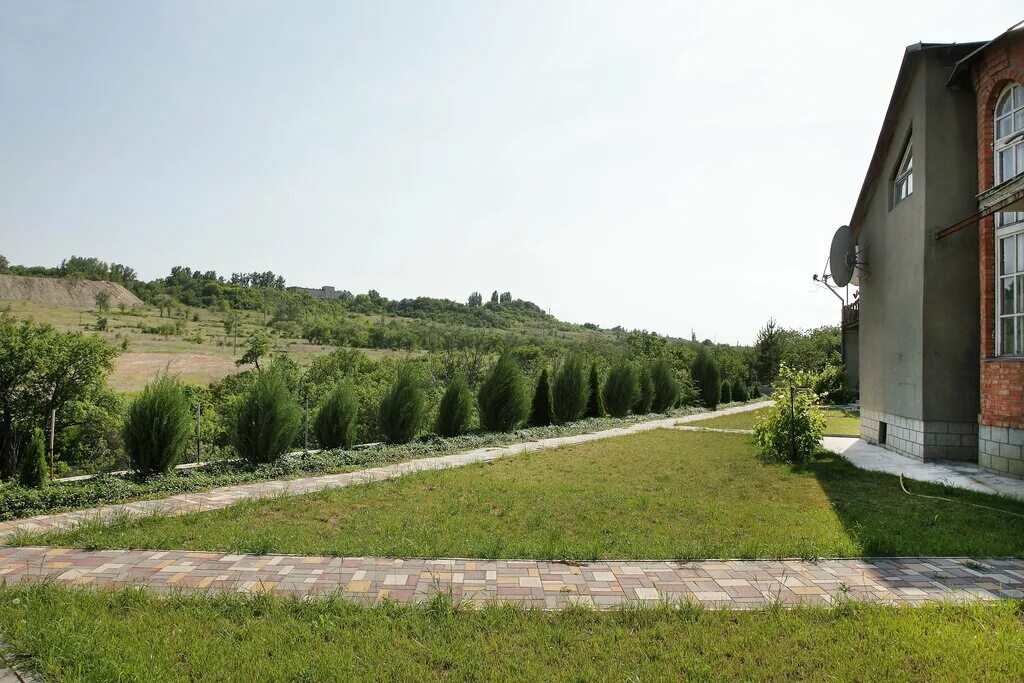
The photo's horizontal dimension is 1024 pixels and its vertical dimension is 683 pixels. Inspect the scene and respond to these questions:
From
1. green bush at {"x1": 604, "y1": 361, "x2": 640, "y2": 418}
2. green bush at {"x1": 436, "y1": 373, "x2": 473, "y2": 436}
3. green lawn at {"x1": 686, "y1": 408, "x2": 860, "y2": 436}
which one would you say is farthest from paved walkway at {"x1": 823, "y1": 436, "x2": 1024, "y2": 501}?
green bush at {"x1": 604, "y1": 361, "x2": 640, "y2": 418}

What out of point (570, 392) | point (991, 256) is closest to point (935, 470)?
point (991, 256)

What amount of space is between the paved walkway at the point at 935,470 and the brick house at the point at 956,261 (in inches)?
9.4

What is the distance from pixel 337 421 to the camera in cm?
1157

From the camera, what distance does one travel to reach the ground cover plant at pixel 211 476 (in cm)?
655

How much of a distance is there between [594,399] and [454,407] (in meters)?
7.15

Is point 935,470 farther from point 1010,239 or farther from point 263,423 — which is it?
point 263,423

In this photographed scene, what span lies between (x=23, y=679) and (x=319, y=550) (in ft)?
6.92

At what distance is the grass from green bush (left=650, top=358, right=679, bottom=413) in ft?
64.7

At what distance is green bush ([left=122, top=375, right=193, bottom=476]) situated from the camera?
8367mm

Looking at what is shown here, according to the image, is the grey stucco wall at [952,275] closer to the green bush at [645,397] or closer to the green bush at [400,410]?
the green bush at [400,410]

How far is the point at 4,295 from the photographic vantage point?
53938 millimetres

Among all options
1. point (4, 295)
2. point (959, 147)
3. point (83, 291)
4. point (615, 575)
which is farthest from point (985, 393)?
point (83, 291)

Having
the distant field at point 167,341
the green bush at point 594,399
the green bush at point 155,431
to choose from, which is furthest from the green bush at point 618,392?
the distant field at point 167,341

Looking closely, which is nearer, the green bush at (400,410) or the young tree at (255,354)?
the green bush at (400,410)
